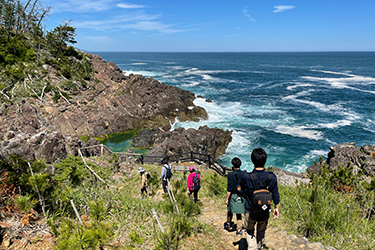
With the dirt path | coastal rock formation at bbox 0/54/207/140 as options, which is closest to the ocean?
coastal rock formation at bbox 0/54/207/140

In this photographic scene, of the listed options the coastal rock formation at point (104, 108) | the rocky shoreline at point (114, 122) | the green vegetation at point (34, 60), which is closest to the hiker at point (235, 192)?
the rocky shoreline at point (114, 122)

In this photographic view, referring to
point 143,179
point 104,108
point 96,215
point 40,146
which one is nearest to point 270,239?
point 96,215

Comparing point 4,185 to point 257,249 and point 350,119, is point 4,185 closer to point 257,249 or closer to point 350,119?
point 257,249

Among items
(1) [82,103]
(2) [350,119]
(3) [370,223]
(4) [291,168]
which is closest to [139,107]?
(1) [82,103]

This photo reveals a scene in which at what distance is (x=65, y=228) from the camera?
3402 millimetres

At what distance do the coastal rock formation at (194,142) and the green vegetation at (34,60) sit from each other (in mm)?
15174

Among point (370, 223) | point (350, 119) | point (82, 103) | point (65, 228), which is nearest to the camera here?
point (65, 228)

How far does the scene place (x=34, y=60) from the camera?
29.5 meters

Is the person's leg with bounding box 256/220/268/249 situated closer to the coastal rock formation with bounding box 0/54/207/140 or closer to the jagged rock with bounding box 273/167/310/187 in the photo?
the jagged rock with bounding box 273/167/310/187

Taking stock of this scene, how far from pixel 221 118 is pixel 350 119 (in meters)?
19.3

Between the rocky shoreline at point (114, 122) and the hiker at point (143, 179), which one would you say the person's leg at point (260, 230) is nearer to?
the hiker at point (143, 179)

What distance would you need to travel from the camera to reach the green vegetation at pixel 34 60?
23906 millimetres

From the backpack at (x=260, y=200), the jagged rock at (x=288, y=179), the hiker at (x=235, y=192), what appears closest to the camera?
the backpack at (x=260, y=200)

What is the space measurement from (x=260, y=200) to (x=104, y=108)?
28.6 meters
